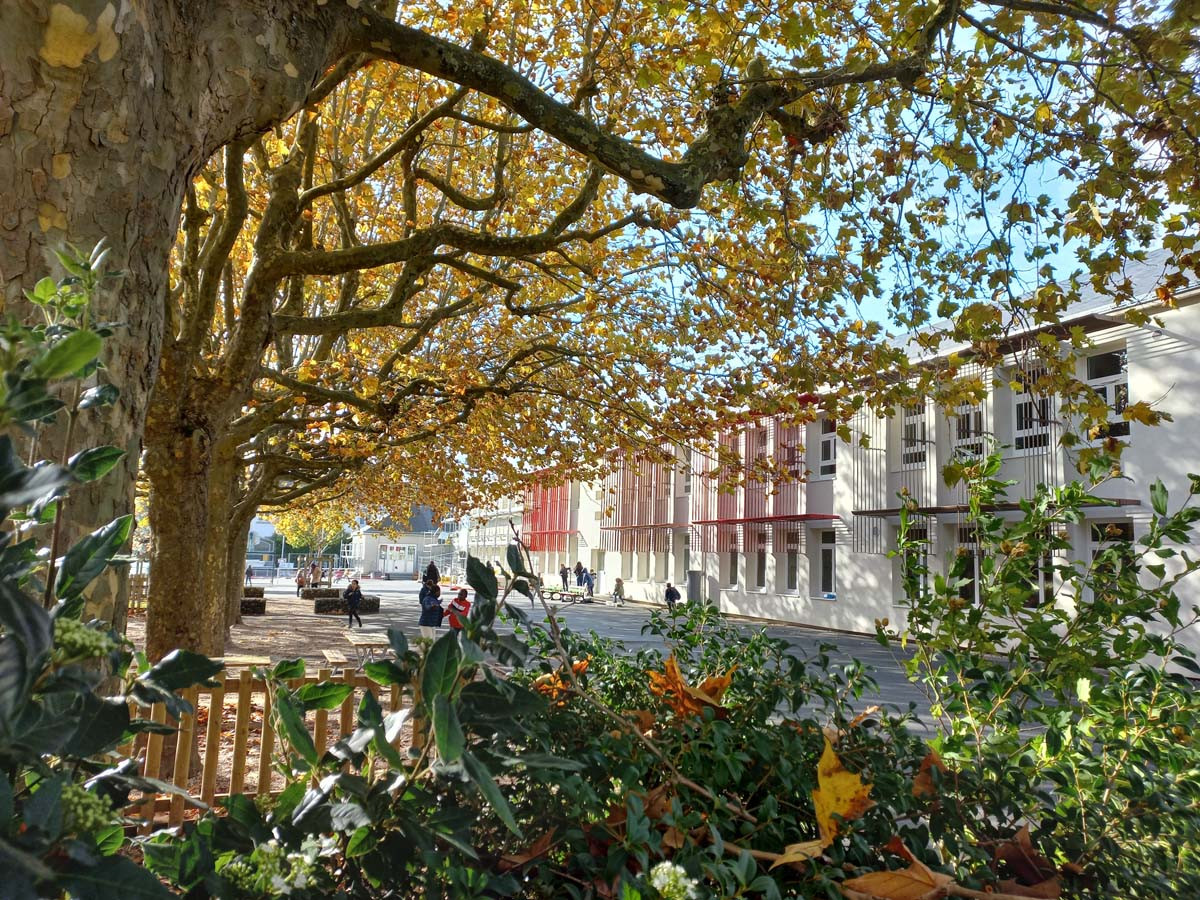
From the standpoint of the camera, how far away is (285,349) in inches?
523

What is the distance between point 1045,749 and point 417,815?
6.53ft

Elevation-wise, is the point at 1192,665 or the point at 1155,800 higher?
the point at 1192,665

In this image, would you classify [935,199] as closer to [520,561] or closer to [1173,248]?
[1173,248]

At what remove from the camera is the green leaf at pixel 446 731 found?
82 cm

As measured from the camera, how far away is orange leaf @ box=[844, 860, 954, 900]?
1.44m

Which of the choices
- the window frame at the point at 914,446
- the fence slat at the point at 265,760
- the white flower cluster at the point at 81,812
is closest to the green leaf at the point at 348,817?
the white flower cluster at the point at 81,812

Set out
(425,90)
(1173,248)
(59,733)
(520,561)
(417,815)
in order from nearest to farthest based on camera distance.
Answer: (59,733) < (417,815) < (520,561) < (1173,248) < (425,90)

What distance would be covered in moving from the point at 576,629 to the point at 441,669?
65.6 feet

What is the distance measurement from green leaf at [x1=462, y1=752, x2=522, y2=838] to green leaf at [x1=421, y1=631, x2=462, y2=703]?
3.2 inches

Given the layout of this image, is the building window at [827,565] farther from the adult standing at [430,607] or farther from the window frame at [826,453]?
the adult standing at [430,607]

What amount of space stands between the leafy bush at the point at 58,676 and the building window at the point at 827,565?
2680 cm

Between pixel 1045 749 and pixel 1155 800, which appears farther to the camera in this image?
pixel 1045 749

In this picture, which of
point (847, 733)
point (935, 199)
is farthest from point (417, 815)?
point (935, 199)

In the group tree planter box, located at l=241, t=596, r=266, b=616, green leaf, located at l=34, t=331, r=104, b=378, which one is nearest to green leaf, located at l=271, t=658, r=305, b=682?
green leaf, located at l=34, t=331, r=104, b=378
